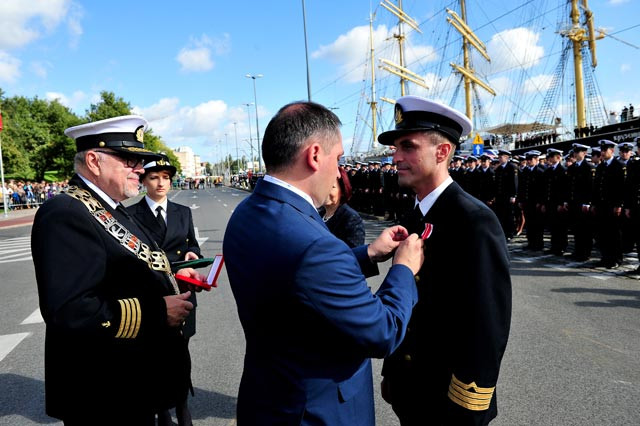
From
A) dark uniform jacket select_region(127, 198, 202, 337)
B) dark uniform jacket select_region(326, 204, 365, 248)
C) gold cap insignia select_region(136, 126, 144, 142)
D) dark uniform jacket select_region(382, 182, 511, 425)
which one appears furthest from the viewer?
dark uniform jacket select_region(127, 198, 202, 337)

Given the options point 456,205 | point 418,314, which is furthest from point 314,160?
point 418,314

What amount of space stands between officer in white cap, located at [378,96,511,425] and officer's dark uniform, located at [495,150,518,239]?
10.1m

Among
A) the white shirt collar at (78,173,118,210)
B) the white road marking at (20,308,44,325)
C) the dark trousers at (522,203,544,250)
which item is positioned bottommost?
the white road marking at (20,308,44,325)

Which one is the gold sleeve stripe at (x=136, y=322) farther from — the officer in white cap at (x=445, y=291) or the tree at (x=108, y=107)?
the tree at (x=108, y=107)

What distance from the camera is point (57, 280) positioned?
1.74m

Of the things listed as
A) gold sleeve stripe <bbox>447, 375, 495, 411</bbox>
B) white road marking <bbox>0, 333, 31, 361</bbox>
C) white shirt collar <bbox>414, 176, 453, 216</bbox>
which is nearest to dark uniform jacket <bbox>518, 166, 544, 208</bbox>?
white shirt collar <bbox>414, 176, 453, 216</bbox>

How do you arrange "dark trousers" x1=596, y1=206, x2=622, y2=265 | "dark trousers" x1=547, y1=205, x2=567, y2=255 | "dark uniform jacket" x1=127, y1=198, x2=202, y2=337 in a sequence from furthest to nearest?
"dark trousers" x1=547, y1=205, x2=567, y2=255 → "dark trousers" x1=596, y1=206, x2=622, y2=265 → "dark uniform jacket" x1=127, y1=198, x2=202, y2=337

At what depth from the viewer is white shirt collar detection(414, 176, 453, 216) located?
2.04 metres

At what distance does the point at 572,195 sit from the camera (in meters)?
9.56

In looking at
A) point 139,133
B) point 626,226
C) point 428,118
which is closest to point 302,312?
point 428,118

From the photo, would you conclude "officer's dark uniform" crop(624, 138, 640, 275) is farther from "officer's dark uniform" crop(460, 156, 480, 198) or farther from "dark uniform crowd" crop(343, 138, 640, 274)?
"officer's dark uniform" crop(460, 156, 480, 198)

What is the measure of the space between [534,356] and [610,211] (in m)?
5.29

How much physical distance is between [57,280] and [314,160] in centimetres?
111

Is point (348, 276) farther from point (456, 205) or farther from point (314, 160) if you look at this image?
point (456, 205)
